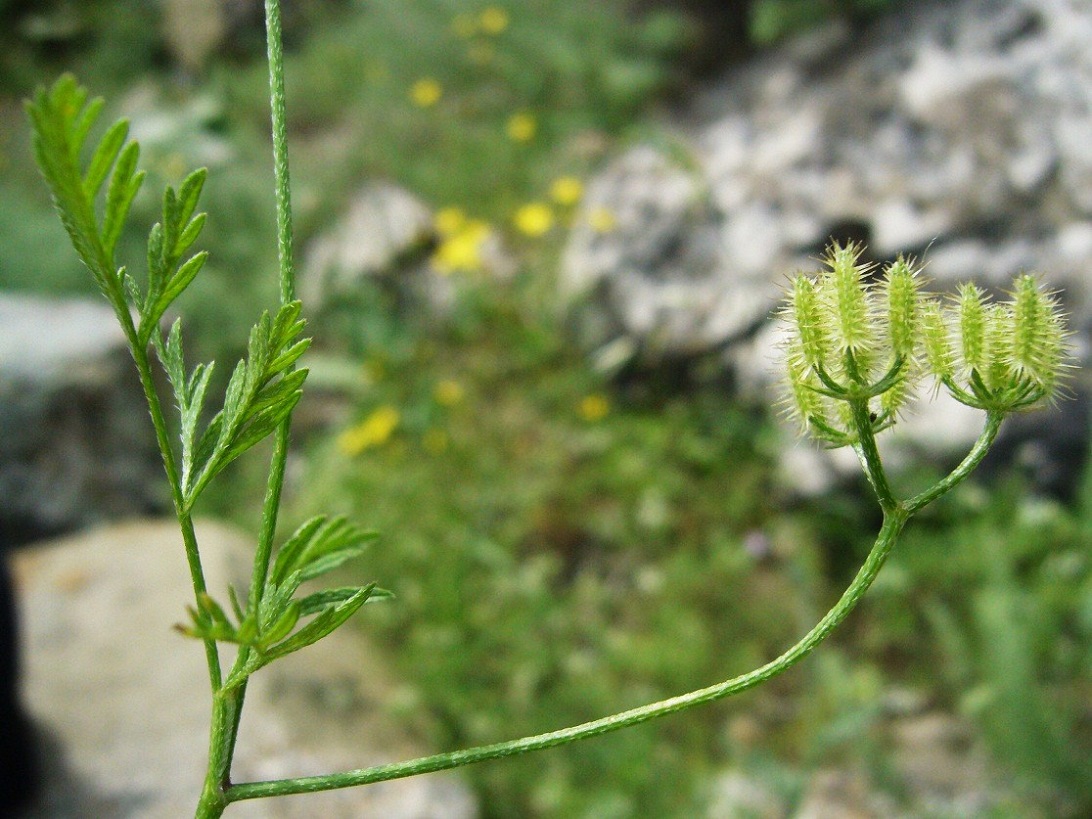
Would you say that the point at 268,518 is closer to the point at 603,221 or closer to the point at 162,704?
the point at 162,704

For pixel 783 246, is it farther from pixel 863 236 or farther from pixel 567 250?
pixel 567 250

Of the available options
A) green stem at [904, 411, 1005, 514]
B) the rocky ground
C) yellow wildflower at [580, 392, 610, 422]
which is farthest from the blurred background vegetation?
green stem at [904, 411, 1005, 514]

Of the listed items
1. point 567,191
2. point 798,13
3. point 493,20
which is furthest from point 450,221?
point 798,13

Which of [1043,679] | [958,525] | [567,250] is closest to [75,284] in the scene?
[567,250]

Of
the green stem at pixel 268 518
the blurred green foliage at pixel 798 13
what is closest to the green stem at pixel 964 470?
the green stem at pixel 268 518

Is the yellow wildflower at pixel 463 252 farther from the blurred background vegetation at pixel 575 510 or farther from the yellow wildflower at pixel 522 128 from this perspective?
the yellow wildflower at pixel 522 128
